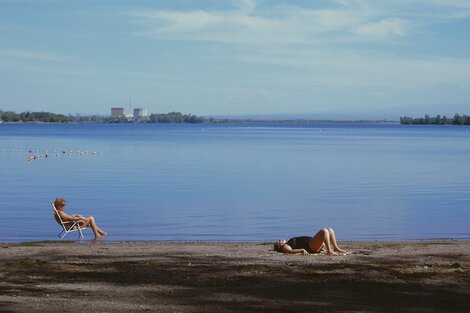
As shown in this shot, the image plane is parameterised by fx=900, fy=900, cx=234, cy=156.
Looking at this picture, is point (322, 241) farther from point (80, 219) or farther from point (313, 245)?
point (80, 219)

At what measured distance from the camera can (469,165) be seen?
181ft

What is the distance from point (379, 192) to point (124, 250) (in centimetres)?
1986

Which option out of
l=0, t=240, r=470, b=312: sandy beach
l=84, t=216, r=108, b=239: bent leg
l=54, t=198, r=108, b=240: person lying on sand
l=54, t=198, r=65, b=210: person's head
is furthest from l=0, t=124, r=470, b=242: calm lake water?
l=0, t=240, r=470, b=312: sandy beach

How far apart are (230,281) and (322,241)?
3946 mm

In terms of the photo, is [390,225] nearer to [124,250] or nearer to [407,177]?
[124,250]

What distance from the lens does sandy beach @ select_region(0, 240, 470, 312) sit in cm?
1005

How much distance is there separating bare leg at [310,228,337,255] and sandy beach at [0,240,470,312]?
481 mm

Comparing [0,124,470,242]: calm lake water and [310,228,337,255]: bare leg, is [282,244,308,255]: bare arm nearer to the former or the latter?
[310,228,337,255]: bare leg

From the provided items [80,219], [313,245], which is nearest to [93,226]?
[80,219]

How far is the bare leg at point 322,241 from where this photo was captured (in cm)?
1515

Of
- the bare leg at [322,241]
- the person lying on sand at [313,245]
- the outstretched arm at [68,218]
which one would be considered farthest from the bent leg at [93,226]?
the bare leg at [322,241]

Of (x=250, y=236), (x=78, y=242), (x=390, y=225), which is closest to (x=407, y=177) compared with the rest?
(x=390, y=225)

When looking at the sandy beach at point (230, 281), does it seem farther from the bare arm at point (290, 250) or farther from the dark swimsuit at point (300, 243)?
the dark swimsuit at point (300, 243)

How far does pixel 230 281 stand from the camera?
38.3 feet
